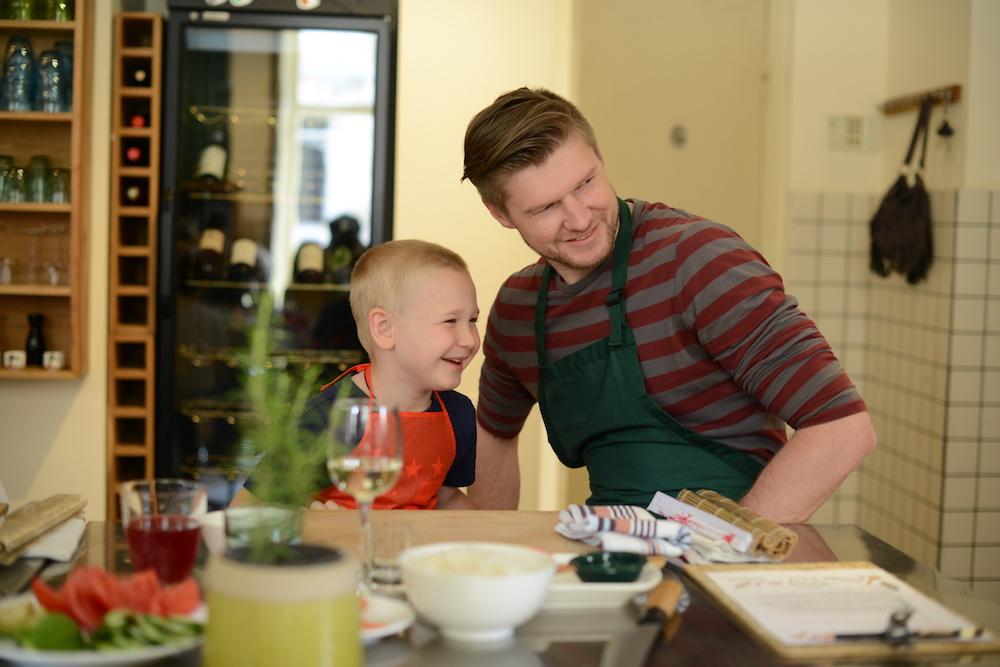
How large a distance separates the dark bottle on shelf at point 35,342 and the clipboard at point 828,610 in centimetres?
281

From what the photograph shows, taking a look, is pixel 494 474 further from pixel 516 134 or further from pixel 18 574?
pixel 18 574

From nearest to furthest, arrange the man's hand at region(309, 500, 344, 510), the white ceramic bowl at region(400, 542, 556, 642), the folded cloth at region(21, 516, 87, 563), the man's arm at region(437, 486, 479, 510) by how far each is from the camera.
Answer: the white ceramic bowl at region(400, 542, 556, 642)
the folded cloth at region(21, 516, 87, 563)
the man's hand at region(309, 500, 344, 510)
the man's arm at region(437, 486, 479, 510)

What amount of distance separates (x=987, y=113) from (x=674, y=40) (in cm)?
129


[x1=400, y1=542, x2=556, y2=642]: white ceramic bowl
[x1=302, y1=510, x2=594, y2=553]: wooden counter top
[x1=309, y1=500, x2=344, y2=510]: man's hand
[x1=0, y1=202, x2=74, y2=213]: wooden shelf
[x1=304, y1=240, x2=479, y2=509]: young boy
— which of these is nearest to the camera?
[x1=400, y1=542, x2=556, y2=642]: white ceramic bowl

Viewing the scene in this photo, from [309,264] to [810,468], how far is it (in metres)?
2.25

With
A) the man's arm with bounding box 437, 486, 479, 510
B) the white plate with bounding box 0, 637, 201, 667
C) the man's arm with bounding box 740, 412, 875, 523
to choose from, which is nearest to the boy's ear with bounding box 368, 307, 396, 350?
the man's arm with bounding box 437, 486, 479, 510

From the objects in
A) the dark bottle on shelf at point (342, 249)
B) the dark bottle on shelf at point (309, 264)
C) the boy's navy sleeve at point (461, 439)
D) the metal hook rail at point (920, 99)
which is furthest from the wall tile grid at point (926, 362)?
the boy's navy sleeve at point (461, 439)

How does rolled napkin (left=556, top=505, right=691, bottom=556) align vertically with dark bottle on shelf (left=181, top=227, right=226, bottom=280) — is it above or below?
below

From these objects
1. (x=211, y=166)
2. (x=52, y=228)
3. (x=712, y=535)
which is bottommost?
(x=712, y=535)

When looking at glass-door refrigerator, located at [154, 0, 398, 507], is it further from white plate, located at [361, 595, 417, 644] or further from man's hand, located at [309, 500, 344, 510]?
white plate, located at [361, 595, 417, 644]

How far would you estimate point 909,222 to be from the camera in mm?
3100

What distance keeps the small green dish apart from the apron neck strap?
26.3 inches

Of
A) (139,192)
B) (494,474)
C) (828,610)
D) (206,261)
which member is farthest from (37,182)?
(828,610)

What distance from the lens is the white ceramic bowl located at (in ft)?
2.47
